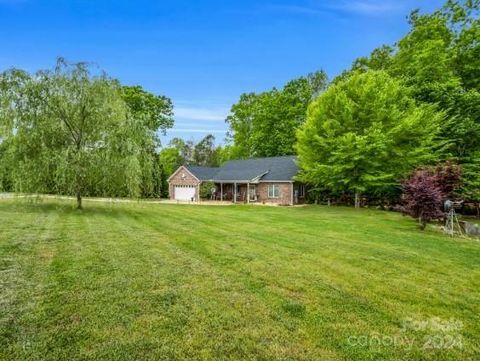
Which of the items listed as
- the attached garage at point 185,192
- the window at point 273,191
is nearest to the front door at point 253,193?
the window at point 273,191

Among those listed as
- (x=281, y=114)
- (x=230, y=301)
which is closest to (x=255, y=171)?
(x=281, y=114)

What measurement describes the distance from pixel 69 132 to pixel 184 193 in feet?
58.6

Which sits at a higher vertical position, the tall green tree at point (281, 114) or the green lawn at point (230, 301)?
the tall green tree at point (281, 114)

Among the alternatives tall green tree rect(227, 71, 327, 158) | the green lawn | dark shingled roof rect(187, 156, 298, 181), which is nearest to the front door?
dark shingled roof rect(187, 156, 298, 181)

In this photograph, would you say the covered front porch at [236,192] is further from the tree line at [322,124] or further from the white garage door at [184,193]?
the tree line at [322,124]

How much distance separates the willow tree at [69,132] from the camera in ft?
43.1

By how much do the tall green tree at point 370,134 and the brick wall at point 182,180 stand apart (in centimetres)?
1275

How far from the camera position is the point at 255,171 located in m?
29.6

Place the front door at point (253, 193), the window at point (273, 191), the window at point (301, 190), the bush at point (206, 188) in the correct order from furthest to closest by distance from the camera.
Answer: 1. the bush at point (206, 188)
2. the front door at point (253, 193)
3. the window at point (301, 190)
4. the window at point (273, 191)

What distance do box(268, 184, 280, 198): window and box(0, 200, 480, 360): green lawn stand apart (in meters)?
19.8

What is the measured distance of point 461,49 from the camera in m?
22.3

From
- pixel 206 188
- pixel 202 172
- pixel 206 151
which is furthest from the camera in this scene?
pixel 206 151

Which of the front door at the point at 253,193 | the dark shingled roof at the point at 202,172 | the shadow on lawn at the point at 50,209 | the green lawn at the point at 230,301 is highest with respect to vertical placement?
the dark shingled roof at the point at 202,172

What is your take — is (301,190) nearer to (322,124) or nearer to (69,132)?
(322,124)
